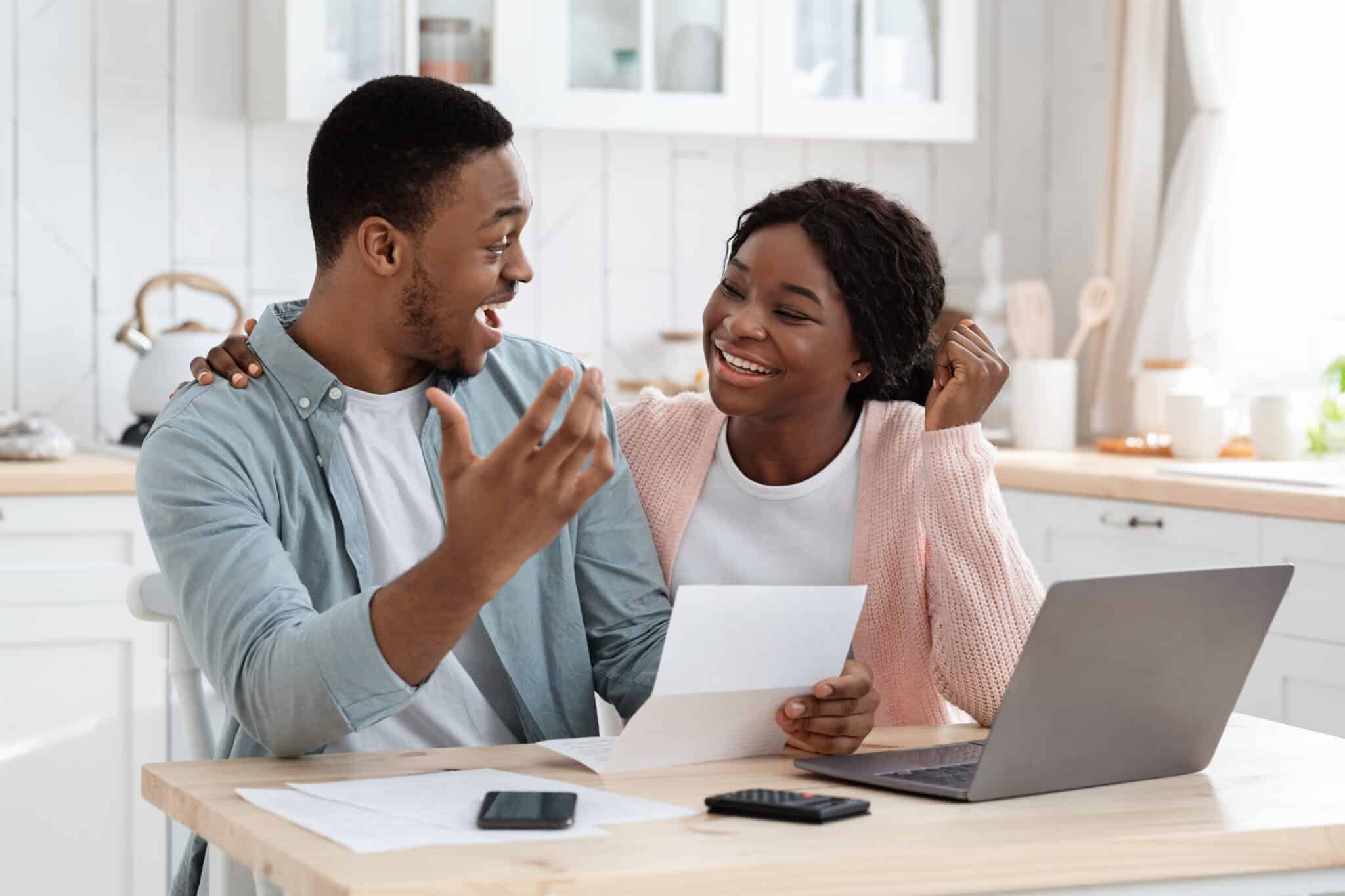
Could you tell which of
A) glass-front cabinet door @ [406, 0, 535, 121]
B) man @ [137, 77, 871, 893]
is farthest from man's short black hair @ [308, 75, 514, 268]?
glass-front cabinet door @ [406, 0, 535, 121]

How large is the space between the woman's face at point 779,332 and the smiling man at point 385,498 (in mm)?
156

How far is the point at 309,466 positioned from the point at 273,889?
497 mm

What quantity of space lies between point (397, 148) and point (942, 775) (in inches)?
29.7

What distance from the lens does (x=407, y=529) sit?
1684 millimetres

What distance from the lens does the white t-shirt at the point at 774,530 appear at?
6.18ft

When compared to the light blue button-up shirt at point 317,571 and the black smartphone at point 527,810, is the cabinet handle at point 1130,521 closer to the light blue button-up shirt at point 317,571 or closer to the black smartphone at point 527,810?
the light blue button-up shirt at point 317,571

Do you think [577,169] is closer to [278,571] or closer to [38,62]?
[38,62]

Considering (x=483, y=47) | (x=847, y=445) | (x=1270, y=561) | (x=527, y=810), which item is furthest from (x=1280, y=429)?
(x=527, y=810)

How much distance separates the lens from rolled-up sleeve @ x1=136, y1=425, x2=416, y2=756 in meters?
1.32

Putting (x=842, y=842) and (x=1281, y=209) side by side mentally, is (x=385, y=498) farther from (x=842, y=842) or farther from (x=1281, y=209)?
(x=1281, y=209)

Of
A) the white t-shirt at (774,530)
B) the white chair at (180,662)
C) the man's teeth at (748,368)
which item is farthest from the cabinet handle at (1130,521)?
the white chair at (180,662)

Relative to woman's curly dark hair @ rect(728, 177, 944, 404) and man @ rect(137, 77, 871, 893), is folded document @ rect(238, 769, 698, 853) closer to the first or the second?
man @ rect(137, 77, 871, 893)

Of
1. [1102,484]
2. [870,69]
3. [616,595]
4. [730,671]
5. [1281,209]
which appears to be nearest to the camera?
[730,671]

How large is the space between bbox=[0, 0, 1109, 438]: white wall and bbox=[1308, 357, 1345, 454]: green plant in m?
1.00
